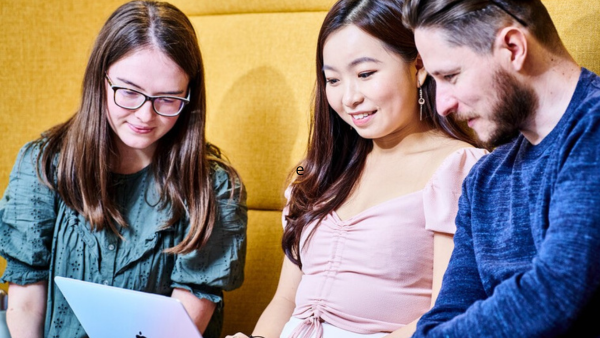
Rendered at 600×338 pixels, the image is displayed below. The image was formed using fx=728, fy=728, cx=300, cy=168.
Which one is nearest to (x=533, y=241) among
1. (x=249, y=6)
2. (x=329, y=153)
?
(x=329, y=153)

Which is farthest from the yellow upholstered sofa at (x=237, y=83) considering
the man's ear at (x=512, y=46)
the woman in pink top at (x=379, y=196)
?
the man's ear at (x=512, y=46)

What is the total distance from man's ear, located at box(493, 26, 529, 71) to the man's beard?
0.02m

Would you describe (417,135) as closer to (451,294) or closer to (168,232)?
(451,294)

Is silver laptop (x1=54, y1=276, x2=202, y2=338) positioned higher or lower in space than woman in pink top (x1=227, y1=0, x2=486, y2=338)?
lower

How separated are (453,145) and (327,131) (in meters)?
0.29

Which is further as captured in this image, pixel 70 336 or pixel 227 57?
pixel 227 57

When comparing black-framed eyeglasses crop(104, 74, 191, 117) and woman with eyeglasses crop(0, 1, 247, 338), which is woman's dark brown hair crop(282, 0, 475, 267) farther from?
black-framed eyeglasses crop(104, 74, 191, 117)

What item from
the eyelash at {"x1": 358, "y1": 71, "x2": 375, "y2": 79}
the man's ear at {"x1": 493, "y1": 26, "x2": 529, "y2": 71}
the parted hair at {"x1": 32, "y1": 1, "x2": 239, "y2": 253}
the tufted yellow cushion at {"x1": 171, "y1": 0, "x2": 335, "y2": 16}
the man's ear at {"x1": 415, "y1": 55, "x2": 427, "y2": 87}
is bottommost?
the parted hair at {"x1": 32, "y1": 1, "x2": 239, "y2": 253}

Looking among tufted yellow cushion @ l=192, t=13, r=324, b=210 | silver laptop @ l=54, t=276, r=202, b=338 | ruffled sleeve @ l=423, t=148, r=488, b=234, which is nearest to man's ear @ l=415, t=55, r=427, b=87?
ruffled sleeve @ l=423, t=148, r=488, b=234

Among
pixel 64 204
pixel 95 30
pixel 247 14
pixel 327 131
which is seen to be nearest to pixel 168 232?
pixel 64 204

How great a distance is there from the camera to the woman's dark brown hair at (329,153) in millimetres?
1490

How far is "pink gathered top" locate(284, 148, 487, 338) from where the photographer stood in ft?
4.55

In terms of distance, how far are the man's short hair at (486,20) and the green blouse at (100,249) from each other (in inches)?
31.1

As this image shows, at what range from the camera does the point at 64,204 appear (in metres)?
1.69
